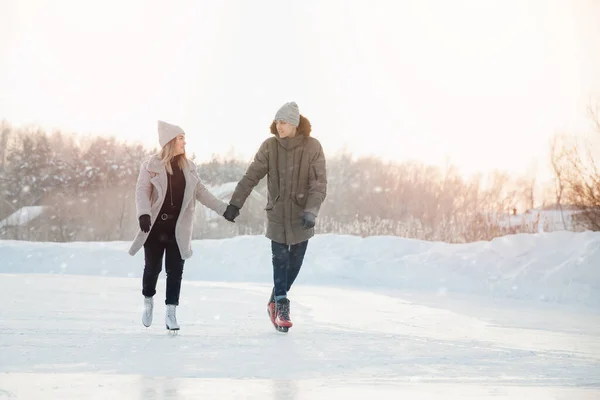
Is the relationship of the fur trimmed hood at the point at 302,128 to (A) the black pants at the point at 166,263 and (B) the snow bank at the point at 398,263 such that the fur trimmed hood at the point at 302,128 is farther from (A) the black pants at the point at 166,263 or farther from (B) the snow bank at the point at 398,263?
(B) the snow bank at the point at 398,263

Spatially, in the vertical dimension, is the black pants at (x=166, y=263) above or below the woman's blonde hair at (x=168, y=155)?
below

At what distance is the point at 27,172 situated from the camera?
3353 cm

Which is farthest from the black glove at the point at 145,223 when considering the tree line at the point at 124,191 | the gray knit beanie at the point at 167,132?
the tree line at the point at 124,191

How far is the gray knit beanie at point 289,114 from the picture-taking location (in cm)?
700

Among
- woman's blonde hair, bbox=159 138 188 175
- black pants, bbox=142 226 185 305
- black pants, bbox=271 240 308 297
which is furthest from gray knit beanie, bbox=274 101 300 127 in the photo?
black pants, bbox=142 226 185 305

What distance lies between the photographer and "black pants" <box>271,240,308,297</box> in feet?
23.1

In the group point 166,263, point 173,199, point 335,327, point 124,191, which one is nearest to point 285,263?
point 335,327

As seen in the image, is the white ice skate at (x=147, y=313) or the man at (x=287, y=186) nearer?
the white ice skate at (x=147, y=313)

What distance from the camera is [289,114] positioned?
7.01 meters

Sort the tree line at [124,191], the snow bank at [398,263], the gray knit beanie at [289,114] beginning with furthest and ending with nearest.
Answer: the tree line at [124,191]
the snow bank at [398,263]
the gray knit beanie at [289,114]

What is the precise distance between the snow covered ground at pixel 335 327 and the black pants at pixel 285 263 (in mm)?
409

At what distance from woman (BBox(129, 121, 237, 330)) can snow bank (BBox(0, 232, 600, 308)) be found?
6.57m

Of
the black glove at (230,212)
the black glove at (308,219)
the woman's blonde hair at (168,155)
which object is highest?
the woman's blonde hair at (168,155)

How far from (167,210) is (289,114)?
1.36 m
